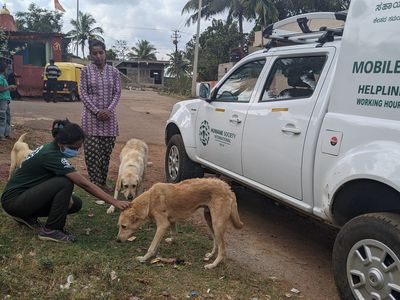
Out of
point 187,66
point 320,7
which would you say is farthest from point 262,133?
point 187,66

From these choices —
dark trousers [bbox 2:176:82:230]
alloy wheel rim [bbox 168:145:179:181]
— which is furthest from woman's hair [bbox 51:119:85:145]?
alloy wheel rim [bbox 168:145:179:181]

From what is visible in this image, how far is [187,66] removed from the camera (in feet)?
179

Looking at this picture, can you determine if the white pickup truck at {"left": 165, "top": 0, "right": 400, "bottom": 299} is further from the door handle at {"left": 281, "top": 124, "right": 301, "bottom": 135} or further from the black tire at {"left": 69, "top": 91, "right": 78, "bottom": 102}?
the black tire at {"left": 69, "top": 91, "right": 78, "bottom": 102}

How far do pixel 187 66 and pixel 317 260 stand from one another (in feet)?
169

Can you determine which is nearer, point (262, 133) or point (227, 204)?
point (227, 204)

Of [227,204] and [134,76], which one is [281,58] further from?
[134,76]

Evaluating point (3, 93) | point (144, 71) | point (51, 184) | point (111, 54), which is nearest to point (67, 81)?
point (3, 93)

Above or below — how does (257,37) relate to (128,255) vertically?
above

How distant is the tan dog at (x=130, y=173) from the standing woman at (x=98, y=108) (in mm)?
349

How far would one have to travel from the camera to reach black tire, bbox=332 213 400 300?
9.82ft

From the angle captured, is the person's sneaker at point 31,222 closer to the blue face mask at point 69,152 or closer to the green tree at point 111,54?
the blue face mask at point 69,152

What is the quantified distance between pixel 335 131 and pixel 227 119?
189 cm

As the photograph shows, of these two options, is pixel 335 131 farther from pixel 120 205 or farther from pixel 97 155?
pixel 97 155

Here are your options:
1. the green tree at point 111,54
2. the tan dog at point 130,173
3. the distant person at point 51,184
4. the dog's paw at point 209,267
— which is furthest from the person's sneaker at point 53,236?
the green tree at point 111,54
